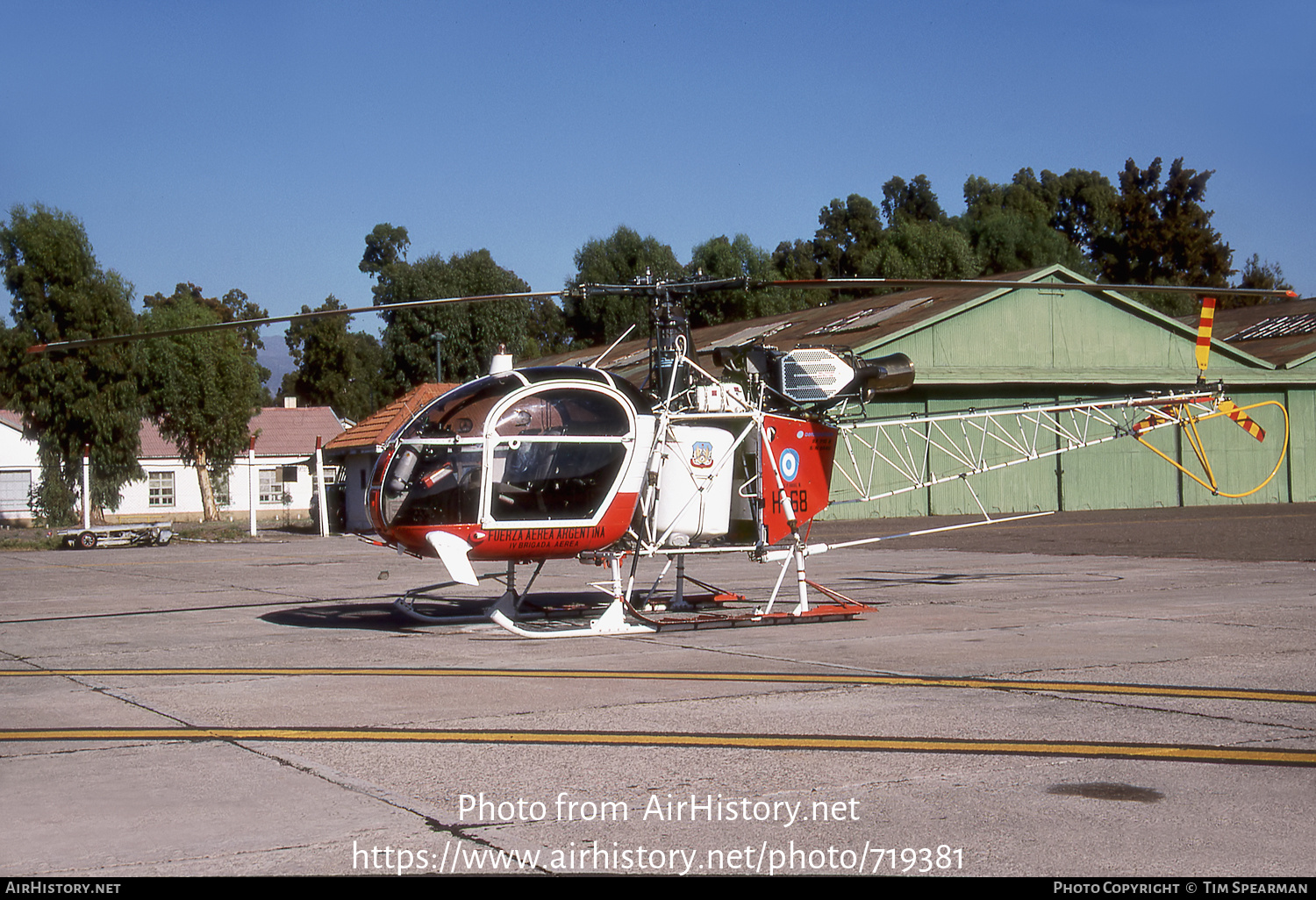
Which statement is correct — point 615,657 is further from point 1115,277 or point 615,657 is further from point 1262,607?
point 1115,277

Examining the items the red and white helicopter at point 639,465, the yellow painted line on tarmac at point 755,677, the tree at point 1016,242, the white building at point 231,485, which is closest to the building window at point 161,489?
the white building at point 231,485

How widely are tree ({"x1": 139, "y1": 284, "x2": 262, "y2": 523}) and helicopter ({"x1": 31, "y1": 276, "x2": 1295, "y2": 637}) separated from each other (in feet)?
135

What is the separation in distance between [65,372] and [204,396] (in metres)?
9.76

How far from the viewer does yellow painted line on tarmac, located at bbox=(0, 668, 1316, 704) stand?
813cm

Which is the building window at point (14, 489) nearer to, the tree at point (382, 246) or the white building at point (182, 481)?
the white building at point (182, 481)

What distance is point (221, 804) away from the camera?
5609 mm

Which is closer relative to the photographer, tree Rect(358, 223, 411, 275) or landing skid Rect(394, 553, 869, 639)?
landing skid Rect(394, 553, 869, 639)

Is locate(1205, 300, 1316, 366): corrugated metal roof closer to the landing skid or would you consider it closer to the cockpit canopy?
the landing skid

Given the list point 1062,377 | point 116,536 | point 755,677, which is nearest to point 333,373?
point 116,536

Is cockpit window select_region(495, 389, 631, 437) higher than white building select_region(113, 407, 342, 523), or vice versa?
cockpit window select_region(495, 389, 631, 437)

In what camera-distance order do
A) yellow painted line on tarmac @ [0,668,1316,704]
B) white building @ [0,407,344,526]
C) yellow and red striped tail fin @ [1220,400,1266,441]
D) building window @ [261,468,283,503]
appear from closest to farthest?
yellow painted line on tarmac @ [0,668,1316,704] < yellow and red striped tail fin @ [1220,400,1266,441] < white building @ [0,407,344,526] < building window @ [261,468,283,503]

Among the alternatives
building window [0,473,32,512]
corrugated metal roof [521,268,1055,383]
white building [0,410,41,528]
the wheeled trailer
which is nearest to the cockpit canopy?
corrugated metal roof [521,268,1055,383]

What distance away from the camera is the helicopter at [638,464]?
11070 millimetres

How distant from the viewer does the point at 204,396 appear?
175 feet
